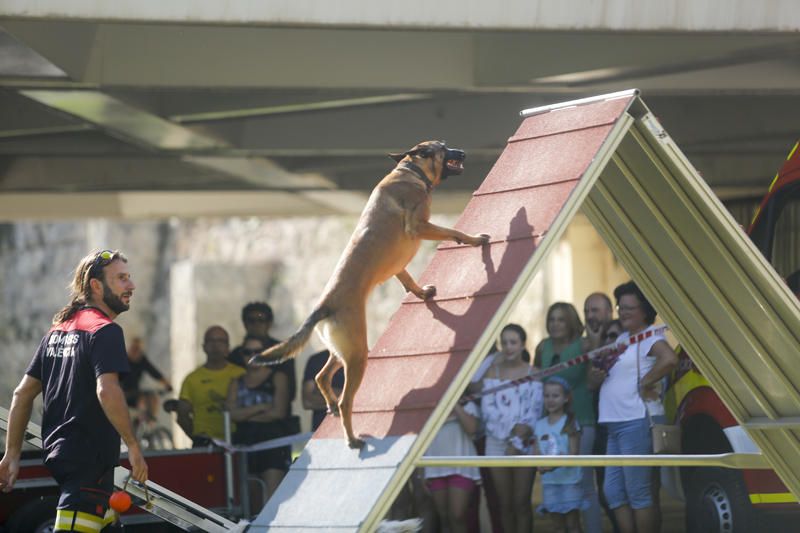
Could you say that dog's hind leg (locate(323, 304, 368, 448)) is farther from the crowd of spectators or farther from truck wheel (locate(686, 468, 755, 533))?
truck wheel (locate(686, 468, 755, 533))

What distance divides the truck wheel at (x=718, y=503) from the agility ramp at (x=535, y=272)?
2411 millimetres

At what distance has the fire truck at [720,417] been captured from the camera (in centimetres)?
941

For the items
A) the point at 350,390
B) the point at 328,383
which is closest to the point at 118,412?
the point at 328,383

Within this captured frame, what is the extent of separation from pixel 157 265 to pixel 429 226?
94.1 feet

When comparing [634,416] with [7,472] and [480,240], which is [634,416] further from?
[7,472]

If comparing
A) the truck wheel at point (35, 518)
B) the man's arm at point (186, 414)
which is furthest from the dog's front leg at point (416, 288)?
the man's arm at point (186, 414)

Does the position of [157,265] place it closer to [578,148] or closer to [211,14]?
[211,14]

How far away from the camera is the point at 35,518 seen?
9.39 metres

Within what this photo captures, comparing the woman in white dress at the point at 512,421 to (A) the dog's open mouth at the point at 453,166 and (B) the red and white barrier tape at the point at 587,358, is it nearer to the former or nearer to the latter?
(B) the red and white barrier tape at the point at 587,358

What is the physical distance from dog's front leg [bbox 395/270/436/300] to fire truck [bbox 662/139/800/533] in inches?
155

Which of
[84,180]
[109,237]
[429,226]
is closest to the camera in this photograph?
[429,226]

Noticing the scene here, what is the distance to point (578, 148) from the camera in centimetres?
591

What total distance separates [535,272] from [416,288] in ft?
2.08

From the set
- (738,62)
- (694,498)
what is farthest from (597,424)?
(738,62)
